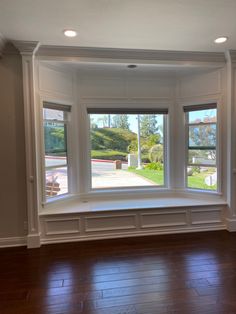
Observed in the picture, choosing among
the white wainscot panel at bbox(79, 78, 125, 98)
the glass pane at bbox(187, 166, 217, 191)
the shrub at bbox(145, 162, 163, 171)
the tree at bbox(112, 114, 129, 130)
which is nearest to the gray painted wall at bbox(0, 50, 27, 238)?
the white wainscot panel at bbox(79, 78, 125, 98)

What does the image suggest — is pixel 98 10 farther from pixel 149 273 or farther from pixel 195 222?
pixel 195 222

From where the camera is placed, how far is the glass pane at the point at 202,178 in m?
4.09

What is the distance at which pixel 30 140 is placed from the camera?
3262mm

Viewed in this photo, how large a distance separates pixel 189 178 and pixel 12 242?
10.2 feet

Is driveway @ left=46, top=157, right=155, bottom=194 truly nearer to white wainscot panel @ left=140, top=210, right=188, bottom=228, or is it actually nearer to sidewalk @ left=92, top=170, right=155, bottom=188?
sidewalk @ left=92, top=170, right=155, bottom=188

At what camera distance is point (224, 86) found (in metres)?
3.78

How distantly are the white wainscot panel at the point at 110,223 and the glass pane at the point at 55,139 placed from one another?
3.96ft

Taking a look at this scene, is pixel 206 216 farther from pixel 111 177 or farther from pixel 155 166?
pixel 111 177

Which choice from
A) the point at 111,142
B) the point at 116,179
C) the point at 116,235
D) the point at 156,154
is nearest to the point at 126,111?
the point at 111,142

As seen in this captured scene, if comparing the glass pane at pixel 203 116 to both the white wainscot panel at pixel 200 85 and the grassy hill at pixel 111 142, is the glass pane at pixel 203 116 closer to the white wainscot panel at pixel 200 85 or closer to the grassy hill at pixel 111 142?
the white wainscot panel at pixel 200 85

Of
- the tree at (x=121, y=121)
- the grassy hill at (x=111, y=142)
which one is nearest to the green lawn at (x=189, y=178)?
the grassy hill at (x=111, y=142)

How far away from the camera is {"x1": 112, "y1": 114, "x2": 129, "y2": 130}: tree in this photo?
4.34m

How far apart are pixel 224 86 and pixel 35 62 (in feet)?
9.64

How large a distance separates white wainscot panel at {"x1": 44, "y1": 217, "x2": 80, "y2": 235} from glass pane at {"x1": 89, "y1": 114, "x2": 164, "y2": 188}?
3.07 feet
